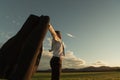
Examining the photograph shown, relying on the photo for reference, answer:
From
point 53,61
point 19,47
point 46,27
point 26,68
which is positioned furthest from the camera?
point 53,61

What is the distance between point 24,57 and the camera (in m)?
8.28

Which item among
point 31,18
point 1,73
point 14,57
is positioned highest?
point 31,18

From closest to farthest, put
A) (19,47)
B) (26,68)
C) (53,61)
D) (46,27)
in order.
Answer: (26,68), (46,27), (19,47), (53,61)

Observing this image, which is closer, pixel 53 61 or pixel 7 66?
pixel 7 66

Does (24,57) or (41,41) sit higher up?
(41,41)

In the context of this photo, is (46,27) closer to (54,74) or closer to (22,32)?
(22,32)

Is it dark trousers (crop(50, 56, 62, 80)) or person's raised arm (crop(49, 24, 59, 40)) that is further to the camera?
dark trousers (crop(50, 56, 62, 80))

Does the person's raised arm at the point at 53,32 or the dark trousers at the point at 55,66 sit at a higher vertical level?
the person's raised arm at the point at 53,32

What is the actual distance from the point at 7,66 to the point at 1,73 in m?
0.39

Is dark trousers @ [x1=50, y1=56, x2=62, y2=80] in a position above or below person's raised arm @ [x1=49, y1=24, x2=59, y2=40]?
below

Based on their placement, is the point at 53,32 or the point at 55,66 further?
the point at 55,66

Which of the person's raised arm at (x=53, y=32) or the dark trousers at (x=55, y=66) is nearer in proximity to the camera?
the person's raised arm at (x=53, y=32)

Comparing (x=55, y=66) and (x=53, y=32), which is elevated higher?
(x=53, y=32)

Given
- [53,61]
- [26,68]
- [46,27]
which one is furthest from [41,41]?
[53,61]
